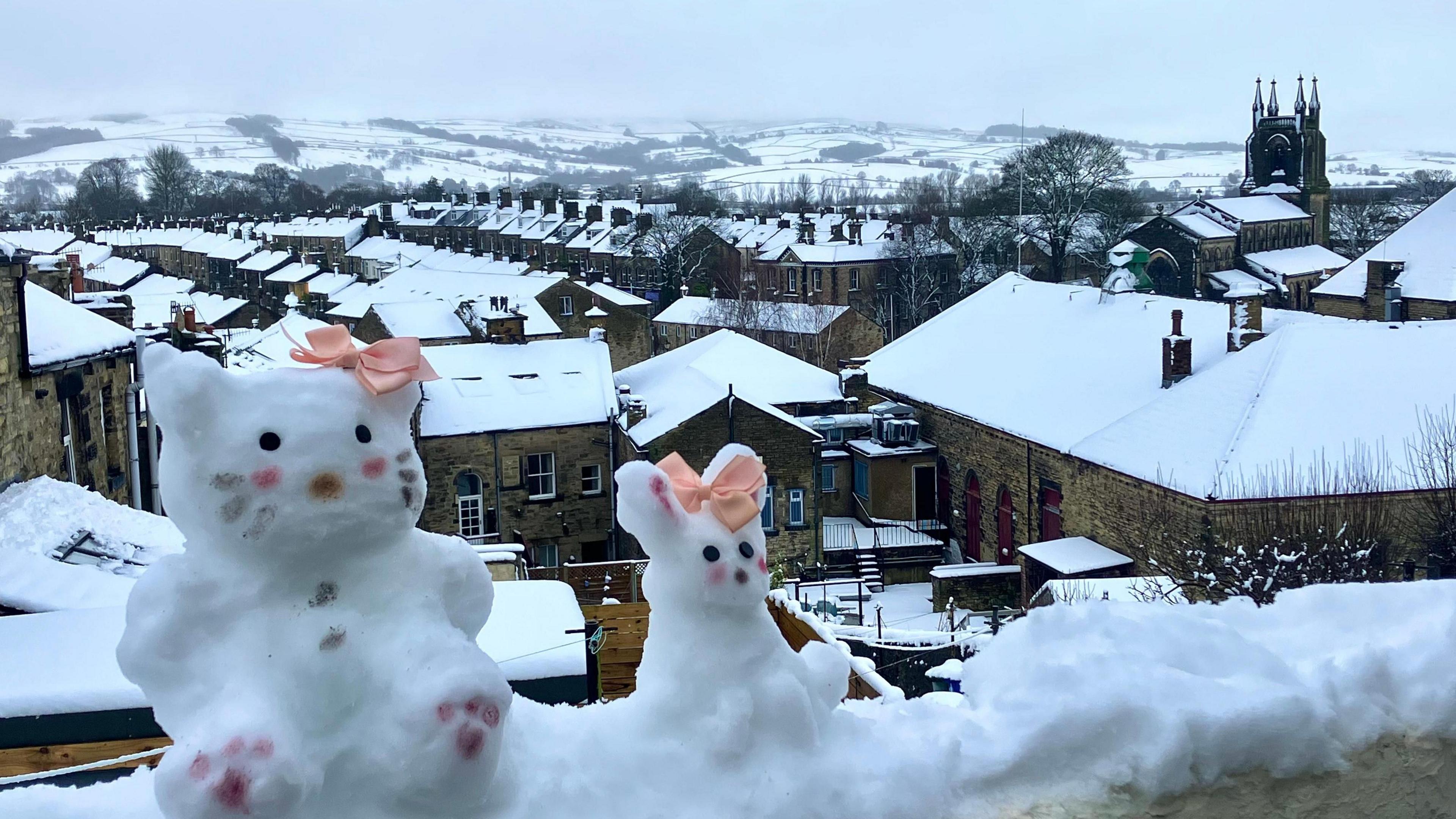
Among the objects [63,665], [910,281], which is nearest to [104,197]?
[910,281]

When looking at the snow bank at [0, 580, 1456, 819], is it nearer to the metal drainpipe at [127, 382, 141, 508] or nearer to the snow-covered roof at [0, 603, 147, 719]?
the snow-covered roof at [0, 603, 147, 719]

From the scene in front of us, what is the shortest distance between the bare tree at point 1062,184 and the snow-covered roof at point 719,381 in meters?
30.8

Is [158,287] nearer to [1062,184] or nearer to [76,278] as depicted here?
[76,278]

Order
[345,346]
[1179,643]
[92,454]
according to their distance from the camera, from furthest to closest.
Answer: [92,454] → [1179,643] → [345,346]

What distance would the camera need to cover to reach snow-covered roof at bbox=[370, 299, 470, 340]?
121 ft

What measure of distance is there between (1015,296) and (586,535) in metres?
13.7

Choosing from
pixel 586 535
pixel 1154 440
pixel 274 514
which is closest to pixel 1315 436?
pixel 1154 440

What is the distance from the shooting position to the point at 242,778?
3.66 m

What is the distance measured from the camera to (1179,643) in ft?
17.4

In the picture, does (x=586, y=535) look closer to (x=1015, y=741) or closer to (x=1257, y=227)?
(x=1015, y=741)

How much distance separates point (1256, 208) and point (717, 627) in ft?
221

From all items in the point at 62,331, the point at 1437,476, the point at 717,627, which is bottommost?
the point at 1437,476

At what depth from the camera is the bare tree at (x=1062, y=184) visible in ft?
197

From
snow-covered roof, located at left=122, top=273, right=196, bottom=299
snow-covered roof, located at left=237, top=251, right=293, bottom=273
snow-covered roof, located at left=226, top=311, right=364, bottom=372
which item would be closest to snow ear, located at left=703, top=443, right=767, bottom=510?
snow-covered roof, located at left=226, top=311, right=364, bottom=372
